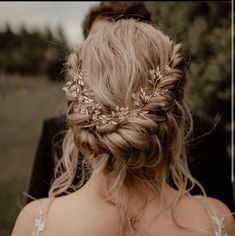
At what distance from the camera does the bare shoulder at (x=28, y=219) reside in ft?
7.80

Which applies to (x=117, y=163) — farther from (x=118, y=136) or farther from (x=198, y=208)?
(x=198, y=208)

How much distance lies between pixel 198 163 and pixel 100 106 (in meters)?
1.40

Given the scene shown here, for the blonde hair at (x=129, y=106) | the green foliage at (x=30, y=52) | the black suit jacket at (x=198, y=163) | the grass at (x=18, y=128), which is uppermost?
the blonde hair at (x=129, y=106)

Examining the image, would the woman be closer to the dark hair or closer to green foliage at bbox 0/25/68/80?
the dark hair

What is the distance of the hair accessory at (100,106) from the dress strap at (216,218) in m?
→ 0.51

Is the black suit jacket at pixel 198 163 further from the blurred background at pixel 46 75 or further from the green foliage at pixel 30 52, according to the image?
the green foliage at pixel 30 52

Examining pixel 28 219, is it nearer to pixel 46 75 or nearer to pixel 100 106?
pixel 100 106

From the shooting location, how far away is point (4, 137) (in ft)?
32.7

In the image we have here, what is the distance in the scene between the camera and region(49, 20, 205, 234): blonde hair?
2248mm

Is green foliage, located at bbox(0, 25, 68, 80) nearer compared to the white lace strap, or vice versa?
the white lace strap

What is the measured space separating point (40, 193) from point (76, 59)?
141cm

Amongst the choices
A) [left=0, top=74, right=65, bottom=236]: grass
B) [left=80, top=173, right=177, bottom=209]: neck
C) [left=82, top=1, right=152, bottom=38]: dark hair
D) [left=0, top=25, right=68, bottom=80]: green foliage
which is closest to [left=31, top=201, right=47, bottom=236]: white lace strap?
[left=80, top=173, right=177, bottom=209]: neck

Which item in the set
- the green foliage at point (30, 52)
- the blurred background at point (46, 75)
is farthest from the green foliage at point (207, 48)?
the green foliage at point (30, 52)

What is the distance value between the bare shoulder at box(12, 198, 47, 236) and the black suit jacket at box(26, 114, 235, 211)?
1097 mm
